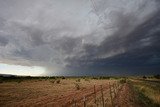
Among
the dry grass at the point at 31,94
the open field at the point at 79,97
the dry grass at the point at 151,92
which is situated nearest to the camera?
the open field at the point at 79,97

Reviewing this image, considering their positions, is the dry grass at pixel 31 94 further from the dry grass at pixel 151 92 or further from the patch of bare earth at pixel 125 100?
the dry grass at pixel 151 92

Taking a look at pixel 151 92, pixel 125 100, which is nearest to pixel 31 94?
pixel 125 100

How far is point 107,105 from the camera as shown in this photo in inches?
776

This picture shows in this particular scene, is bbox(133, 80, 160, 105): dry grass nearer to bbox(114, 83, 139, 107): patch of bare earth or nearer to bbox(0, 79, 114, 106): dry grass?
bbox(114, 83, 139, 107): patch of bare earth

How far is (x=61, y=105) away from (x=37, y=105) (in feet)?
8.38

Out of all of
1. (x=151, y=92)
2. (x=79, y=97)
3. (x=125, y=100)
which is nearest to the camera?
(x=125, y=100)

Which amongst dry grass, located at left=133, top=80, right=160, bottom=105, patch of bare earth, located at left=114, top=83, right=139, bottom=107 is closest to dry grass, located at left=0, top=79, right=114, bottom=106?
patch of bare earth, located at left=114, top=83, right=139, bottom=107

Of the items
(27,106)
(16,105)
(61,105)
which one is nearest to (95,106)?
(61,105)

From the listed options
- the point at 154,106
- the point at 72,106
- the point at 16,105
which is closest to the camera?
the point at 72,106

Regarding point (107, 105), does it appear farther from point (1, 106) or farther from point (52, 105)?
point (1, 106)

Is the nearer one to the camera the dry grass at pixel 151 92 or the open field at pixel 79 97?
the open field at pixel 79 97

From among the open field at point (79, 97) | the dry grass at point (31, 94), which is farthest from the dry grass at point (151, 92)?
the dry grass at point (31, 94)

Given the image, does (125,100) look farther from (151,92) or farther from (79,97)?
(151,92)

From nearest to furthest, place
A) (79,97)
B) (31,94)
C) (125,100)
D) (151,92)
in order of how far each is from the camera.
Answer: (125,100) < (79,97) < (31,94) < (151,92)
